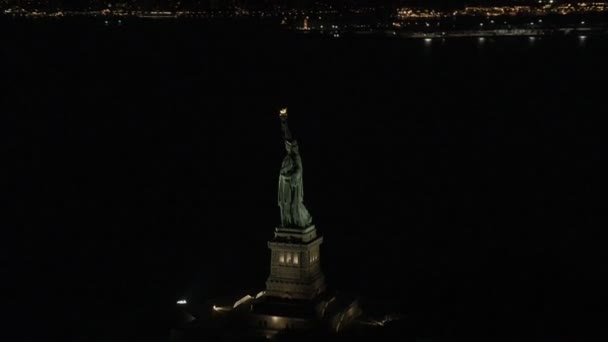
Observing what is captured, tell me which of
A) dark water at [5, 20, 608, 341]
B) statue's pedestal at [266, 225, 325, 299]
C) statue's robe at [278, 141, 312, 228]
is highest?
statue's robe at [278, 141, 312, 228]

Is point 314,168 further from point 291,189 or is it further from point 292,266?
point 291,189

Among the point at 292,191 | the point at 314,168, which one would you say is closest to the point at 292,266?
the point at 292,191

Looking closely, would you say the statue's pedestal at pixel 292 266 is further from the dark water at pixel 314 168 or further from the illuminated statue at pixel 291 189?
the dark water at pixel 314 168

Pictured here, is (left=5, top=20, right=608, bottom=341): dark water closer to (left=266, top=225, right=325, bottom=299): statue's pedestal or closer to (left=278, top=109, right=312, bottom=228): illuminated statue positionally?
(left=266, top=225, right=325, bottom=299): statue's pedestal

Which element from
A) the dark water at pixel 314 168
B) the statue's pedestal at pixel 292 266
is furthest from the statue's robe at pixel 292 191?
the dark water at pixel 314 168

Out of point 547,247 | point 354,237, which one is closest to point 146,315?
point 354,237

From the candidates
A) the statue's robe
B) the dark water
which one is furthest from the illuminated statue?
the dark water
